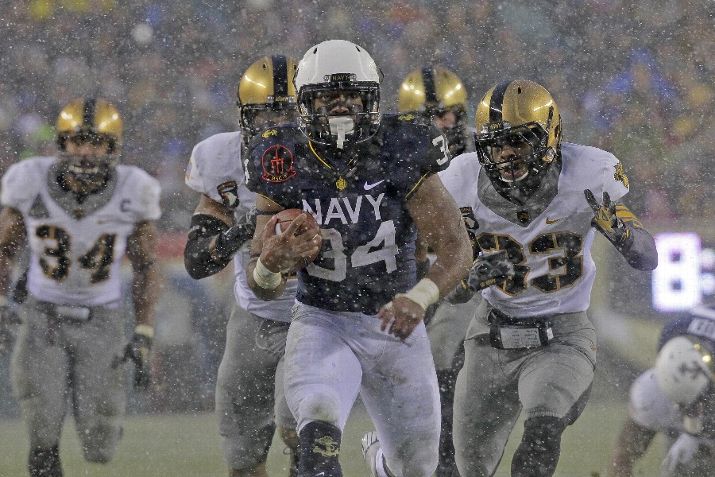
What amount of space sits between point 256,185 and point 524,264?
1.02 meters

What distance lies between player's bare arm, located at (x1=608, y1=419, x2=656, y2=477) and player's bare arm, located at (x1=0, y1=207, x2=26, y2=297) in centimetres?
245

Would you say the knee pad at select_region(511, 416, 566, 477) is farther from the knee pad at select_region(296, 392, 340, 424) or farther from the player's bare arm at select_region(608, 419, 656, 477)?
the player's bare arm at select_region(608, 419, 656, 477)

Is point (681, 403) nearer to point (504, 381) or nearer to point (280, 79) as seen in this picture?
point (504, 381)

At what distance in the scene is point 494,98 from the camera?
3.81 metres

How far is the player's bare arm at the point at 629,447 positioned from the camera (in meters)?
4.36

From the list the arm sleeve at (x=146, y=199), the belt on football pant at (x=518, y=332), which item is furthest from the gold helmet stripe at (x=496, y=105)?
the arm sleeve at (x=146, y=199)

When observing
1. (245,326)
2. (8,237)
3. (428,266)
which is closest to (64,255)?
(8,237)

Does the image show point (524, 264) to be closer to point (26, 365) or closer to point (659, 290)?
point (26, 365)

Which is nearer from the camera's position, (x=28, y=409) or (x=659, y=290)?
(x=28, y=409)

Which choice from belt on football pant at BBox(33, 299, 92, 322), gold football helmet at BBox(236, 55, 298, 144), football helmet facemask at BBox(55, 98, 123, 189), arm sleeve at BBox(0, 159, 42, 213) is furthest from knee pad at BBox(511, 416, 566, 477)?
arm sleeve at BBox(0, 159, 42, 213)

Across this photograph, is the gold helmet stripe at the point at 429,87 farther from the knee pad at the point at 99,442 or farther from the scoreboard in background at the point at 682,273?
the scoreboard in background at the point at 682,273

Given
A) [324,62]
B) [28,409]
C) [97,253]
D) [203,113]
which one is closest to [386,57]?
[203,113]

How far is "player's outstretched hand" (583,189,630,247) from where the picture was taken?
3598 millimetres

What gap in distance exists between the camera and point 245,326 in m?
4.13
